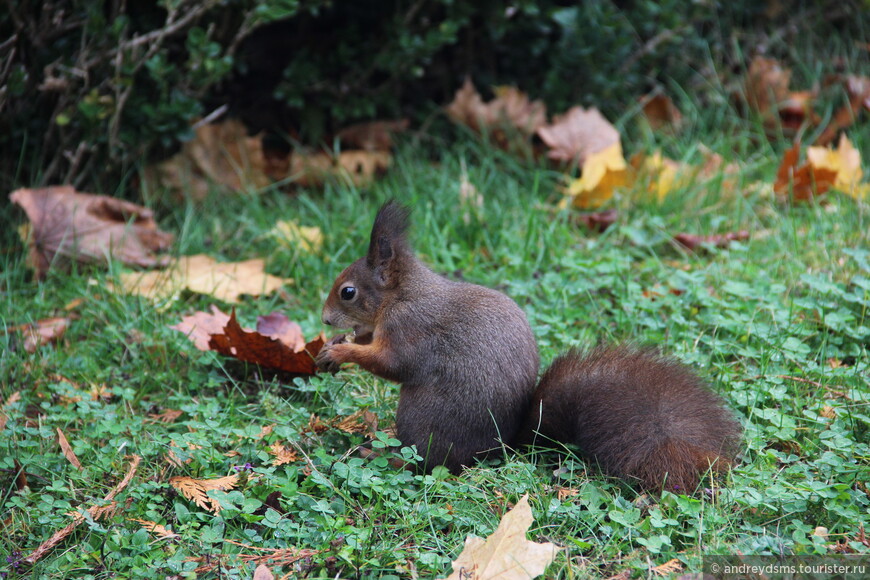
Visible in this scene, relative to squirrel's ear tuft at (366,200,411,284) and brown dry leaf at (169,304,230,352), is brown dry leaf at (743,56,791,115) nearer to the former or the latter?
squirrel's ear tuft at (366,200,411,284)

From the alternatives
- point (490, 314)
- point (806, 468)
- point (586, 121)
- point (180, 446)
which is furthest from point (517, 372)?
point (586, 121)

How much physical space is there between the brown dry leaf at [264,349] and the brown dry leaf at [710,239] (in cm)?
140

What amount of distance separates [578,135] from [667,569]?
2.43 m

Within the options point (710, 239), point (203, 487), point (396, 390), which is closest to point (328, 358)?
point (396, 390)

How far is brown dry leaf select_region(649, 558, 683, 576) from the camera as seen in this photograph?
A: 1.64 metres

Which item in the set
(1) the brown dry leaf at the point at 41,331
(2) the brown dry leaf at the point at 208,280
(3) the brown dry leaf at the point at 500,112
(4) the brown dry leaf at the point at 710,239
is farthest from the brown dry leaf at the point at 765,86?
(1) the brown dry leaf at the point at 41,331

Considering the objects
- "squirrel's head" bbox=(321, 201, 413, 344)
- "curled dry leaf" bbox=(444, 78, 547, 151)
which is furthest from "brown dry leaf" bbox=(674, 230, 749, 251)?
"squirrel's head" bbox=(321, 201, 413, 344)

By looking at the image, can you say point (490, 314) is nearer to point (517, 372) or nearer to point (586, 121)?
point (517, 372)

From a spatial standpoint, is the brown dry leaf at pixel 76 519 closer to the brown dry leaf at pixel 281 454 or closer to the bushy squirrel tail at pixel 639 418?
the brown dry leaf at pixel 281 454

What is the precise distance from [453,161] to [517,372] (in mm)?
1860

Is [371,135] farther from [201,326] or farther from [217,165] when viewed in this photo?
[201,326]

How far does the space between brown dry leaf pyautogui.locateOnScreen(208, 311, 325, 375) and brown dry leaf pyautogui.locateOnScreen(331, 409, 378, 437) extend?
22 centimetres

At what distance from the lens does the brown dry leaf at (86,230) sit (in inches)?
121

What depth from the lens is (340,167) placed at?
12.2 ft
